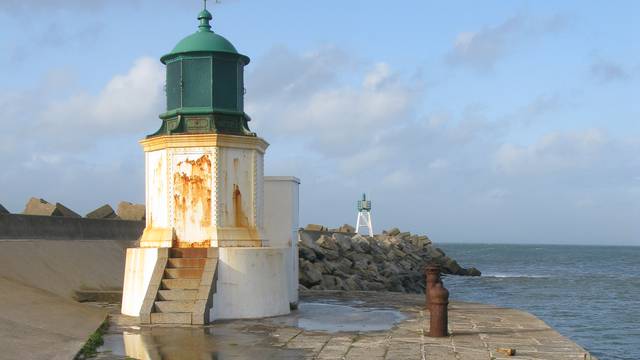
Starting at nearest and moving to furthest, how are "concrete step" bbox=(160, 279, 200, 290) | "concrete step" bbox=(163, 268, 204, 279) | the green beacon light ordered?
1. "concrete step" bbox=(160, 279, 200, 290)
2. "concrete step" bbox=(163, 268, 204, 279)
3. the green beacon light

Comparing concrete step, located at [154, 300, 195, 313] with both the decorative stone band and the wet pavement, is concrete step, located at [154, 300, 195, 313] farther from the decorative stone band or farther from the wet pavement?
the decorative stone band

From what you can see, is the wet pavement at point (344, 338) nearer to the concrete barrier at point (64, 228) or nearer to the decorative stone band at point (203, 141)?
the decorative stone band at point (203, 141)

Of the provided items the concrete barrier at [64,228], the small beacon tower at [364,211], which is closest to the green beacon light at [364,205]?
the small beacon tower at [364,211]

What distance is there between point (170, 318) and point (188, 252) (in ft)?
5.16

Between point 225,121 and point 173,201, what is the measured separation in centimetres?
170

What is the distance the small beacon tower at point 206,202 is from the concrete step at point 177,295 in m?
0.02

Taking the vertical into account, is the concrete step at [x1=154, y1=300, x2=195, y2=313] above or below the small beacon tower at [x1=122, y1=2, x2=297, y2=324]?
below

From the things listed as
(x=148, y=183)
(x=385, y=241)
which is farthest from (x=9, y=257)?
(x=385, y=241)

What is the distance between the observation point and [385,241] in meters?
47.6

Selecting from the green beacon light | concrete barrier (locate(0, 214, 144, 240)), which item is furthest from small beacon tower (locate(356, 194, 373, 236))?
concrete barrier (locate(0, 214, 144, 240))

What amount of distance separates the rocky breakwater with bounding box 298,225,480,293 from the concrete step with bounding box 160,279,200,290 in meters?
12.5

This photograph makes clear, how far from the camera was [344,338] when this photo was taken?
1032 centimetres

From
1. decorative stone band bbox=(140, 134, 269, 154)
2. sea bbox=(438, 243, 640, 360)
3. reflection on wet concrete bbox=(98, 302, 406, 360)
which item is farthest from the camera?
sea bbox=(438, 243, 640, 360)

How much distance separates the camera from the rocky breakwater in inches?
1069
